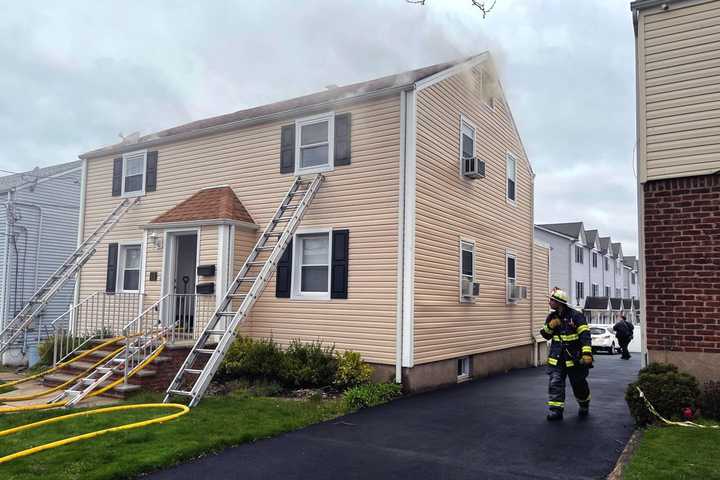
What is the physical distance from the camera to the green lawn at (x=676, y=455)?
Answer: 17.7ft

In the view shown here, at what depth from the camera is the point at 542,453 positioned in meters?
6.65

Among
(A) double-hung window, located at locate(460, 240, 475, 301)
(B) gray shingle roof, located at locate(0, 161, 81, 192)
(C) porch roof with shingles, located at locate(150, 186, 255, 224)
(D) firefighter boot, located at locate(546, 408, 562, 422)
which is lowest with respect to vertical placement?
(D) firefighter boot, located at locate(546, 408, 562, 422)

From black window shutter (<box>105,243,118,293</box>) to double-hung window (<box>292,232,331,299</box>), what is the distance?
537 cm

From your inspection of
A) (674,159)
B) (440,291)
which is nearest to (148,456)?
(440,291)

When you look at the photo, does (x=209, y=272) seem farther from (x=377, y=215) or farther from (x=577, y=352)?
(x=577, y=352)

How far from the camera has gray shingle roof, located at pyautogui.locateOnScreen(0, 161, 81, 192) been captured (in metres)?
20.5

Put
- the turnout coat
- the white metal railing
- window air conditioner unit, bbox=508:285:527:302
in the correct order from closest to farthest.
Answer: the turnout coat → the white metal railing → window air conditioner unit, bbox=508:285:527:302

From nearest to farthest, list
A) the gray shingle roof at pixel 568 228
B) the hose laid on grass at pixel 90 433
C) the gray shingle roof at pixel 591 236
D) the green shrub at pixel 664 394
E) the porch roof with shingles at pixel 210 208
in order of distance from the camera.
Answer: the hose laid on grass at pixel 90 433, the green shrub at pixel 664 394, the porch roof with shingles at pixel 210 208, the gray shingle roof at pixel 568 228, the gray shingle roof at pixel 591 236

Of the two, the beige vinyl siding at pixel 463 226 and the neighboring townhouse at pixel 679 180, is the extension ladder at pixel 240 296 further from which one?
the neighboring townhouse at pixel 679 180

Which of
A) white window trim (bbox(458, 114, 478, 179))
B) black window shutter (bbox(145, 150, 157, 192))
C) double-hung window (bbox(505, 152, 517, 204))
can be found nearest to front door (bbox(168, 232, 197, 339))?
black window shutter (bbox(145, 150, 157, 192))

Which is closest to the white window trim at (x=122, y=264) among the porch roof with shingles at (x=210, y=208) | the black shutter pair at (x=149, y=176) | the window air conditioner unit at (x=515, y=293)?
the black shutter pair at (x=149, y=176)

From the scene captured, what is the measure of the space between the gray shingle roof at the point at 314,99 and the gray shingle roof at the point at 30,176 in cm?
606

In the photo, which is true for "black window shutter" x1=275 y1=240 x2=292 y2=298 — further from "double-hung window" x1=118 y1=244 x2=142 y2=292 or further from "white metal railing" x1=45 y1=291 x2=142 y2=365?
"double-hung window" x1=118 y1=244 x2=142 y2=292

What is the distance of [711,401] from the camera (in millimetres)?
7445
